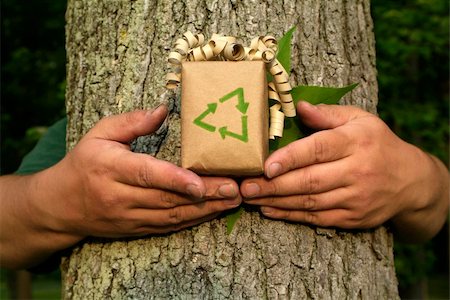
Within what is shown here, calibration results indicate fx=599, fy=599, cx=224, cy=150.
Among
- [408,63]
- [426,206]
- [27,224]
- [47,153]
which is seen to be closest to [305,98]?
[426,206]

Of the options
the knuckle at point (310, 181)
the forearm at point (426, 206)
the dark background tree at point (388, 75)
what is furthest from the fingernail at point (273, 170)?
the dark background tree at point (388, 75)

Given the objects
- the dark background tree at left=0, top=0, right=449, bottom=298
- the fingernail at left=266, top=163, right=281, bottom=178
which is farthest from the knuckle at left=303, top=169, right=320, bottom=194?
the dark background tree at left=0, top=0, right=449, bottom=298

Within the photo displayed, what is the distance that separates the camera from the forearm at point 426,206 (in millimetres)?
1649

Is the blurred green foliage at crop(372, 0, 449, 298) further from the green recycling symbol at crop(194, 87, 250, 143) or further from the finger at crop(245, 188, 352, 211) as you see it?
the green recycling symbol at crop(194, 87, 250, 143)

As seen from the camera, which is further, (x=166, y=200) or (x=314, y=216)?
(x=314, y=216)

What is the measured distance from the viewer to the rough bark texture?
149 cm

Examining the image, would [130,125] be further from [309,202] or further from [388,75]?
[388,75]

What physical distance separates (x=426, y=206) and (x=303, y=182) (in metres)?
0.57

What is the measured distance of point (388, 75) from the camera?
20.4 ft

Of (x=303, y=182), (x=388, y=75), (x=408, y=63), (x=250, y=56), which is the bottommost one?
(x=303, y=182)

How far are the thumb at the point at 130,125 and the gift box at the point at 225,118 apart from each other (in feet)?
0.34

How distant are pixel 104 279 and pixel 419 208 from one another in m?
0.90

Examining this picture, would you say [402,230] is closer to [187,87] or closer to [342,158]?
[342,158]

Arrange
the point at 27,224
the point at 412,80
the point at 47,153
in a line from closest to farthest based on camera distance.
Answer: the point at 27,224 → the point at 47,153 → the point at 412,80
